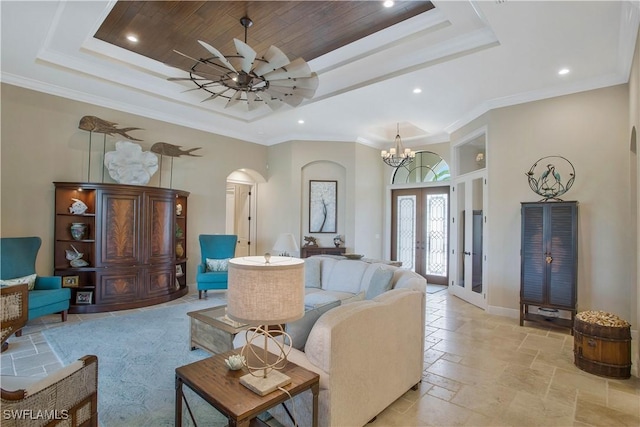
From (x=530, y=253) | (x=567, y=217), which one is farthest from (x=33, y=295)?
(x=567, y=217)

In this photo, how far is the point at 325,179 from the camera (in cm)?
777

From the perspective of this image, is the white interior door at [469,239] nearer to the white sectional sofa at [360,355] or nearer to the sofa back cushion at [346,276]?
the sofa back cushion at [346,276]

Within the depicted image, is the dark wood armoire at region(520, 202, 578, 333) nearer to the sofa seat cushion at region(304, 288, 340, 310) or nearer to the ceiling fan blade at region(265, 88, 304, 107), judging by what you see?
the sofa seat cushion at region(304, 288, 340, 310)

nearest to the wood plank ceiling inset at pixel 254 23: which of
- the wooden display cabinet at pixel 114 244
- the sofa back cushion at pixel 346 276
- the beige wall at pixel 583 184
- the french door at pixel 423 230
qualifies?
the wooden display cabinet at pixel 114 244

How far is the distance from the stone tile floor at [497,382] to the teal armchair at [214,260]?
81.7 inches

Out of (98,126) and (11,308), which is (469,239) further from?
(98,126)

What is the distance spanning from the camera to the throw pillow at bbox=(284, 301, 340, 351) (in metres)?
2.18

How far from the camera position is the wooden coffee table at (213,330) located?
316 centimetres

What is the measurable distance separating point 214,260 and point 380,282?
3.65m

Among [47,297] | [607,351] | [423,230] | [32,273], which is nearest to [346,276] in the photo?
[607,351]

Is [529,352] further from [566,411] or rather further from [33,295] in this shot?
[33,295]

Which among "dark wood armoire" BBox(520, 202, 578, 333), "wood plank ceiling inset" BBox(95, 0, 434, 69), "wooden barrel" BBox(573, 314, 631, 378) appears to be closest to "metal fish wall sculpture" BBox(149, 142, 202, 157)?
"wood plank ceiling inset" BBox(95, 0, 434, 69)

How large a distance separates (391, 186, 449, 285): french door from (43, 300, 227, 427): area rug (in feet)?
17.1

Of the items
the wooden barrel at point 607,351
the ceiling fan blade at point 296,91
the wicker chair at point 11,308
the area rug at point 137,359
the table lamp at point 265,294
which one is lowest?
the area rug at point 137,359
